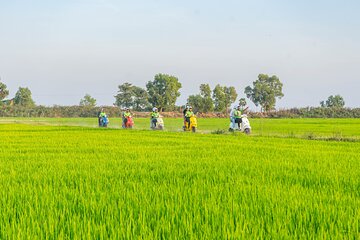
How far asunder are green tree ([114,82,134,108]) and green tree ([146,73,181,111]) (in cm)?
584

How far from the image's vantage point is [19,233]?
279cm

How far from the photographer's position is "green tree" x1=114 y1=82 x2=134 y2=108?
88.4 meters

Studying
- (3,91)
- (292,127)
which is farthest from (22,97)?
(292,127)

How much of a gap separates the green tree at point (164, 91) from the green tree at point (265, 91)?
17.0m

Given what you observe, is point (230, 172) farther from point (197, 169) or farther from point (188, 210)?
point (188, 210)

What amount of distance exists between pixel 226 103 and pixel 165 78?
13122 millimetres

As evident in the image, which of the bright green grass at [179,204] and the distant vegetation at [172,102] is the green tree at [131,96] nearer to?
the distant vegetation at [172,102]

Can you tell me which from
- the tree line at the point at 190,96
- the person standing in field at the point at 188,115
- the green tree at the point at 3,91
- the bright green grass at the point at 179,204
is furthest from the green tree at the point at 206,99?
the bright green grass at the point at 179,204

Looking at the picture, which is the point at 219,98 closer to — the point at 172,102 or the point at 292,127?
the point at 172,102

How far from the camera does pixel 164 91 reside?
3305 inches

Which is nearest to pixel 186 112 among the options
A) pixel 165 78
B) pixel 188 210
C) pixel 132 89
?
pixel 188 210

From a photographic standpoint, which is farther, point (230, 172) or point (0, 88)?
point (0, 88)

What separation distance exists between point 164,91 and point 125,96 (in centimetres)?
952

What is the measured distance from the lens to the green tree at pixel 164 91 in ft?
273
